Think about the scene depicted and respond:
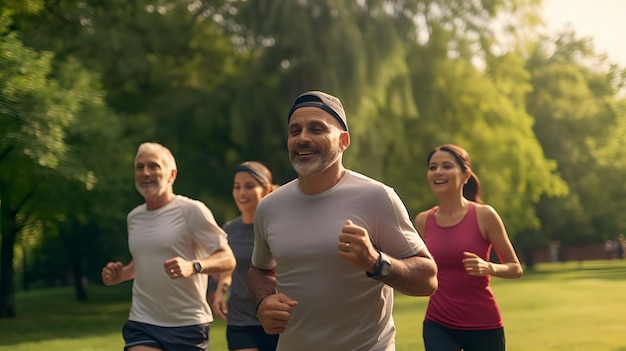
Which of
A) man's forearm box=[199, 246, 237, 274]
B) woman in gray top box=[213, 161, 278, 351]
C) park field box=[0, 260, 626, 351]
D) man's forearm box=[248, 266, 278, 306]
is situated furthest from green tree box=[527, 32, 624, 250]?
man's forearm box=[248, 266, 278, 306]

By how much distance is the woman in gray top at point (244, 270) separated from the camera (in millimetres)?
7469

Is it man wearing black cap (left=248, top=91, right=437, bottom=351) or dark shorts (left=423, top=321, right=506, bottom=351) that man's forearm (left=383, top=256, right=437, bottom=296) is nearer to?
man wearing black cap (left=248, top=91, right=437, bottom=351)

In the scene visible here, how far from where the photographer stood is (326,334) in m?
4.02

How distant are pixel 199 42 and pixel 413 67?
7.85 m

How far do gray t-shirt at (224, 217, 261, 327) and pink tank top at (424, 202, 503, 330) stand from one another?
1.50m

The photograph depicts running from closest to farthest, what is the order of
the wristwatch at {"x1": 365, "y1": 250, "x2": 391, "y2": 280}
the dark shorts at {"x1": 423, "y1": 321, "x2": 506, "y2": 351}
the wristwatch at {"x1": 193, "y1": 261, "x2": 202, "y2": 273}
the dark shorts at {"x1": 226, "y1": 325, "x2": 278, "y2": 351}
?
1. the wristwatch at {"x1": 365, "y1": 250, "x2": 391, "y2": 280}
2. the wristwatch at {"x1": 193, "y1": 261, "x2": 202, "y2": 273}
3. the dark shorts at {"x1": 423, "y1": 321, "x2": 506, "y2": 351}
4. the dark shorts at {"x1": 226, "y1": 325, "x2": 278, "y2": 351}

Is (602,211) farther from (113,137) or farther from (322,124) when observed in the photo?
(322,124)

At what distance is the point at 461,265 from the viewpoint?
6.71 m

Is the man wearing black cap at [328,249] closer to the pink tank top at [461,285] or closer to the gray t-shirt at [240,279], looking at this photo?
the pink tank top at [461,285]

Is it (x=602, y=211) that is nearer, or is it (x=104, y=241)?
(x=104, y=241)

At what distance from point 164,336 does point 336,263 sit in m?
2.77

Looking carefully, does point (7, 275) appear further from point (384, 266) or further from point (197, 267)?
point (384, 266)

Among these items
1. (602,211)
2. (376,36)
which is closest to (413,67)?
(376,36)

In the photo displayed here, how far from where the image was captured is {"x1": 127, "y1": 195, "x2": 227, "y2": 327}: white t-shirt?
643 cm
